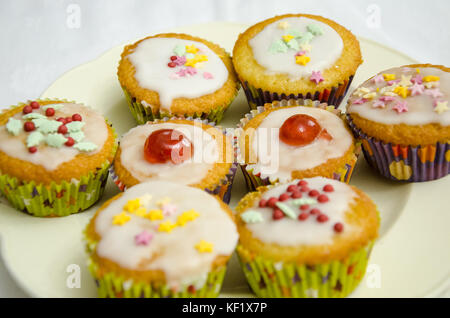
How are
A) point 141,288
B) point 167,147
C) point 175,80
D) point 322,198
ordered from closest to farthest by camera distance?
point 141,288
point 322,198
point 167,147
point 175,80

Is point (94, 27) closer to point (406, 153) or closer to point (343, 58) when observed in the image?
point (343, 58)

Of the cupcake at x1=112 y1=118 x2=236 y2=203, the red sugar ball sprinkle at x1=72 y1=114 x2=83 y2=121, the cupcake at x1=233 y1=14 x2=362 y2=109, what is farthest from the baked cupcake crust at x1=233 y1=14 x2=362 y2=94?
the red sugar ball sprinkle at x1=72 y1=114 x2=83 y2=121

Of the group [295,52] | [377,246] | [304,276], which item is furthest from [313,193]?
[295,52]

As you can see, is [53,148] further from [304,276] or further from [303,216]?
[304,276]

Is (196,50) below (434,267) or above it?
above

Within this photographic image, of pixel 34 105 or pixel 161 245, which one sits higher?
pixel 34 105

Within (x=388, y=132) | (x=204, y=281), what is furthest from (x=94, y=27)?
(x=204, y=281)

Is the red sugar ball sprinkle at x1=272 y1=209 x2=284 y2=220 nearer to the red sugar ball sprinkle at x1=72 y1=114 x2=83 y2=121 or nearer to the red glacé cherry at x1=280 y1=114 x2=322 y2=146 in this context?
the red glacé cherry at x1=280 y1=114 x2=322 y2=146
